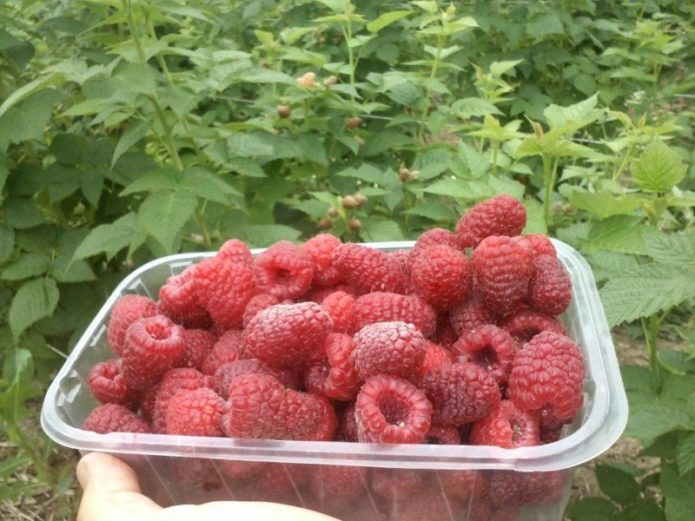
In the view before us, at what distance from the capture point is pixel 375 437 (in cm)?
74

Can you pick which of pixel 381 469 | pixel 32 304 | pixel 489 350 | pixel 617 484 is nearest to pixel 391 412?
pixel 381 469

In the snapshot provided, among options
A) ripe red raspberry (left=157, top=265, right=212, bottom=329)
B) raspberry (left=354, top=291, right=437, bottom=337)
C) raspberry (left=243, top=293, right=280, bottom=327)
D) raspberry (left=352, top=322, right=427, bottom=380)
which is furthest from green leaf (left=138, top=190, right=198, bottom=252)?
raspberry (left=352, top=322, right=427, bottom=380)

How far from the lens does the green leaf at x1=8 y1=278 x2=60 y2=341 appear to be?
1567mm

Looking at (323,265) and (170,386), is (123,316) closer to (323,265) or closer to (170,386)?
(170,386)

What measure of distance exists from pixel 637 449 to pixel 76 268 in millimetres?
1410

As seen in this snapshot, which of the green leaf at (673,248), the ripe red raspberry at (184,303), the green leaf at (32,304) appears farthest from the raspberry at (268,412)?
the green leaf at (32,304)

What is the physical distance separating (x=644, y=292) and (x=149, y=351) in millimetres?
610

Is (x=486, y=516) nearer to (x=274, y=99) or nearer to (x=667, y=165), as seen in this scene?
(x=667, y=165)

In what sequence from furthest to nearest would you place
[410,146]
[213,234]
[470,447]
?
[410,146] → [213,234] → [470,447]

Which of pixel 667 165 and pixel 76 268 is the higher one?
pixel 667 165

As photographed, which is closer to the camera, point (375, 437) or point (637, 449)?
point (375, 437)

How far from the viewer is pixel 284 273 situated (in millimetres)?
1001

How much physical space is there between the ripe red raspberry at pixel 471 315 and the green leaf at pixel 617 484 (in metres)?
0.55

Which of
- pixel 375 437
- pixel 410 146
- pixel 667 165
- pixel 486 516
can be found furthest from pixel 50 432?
pixel 410 146
